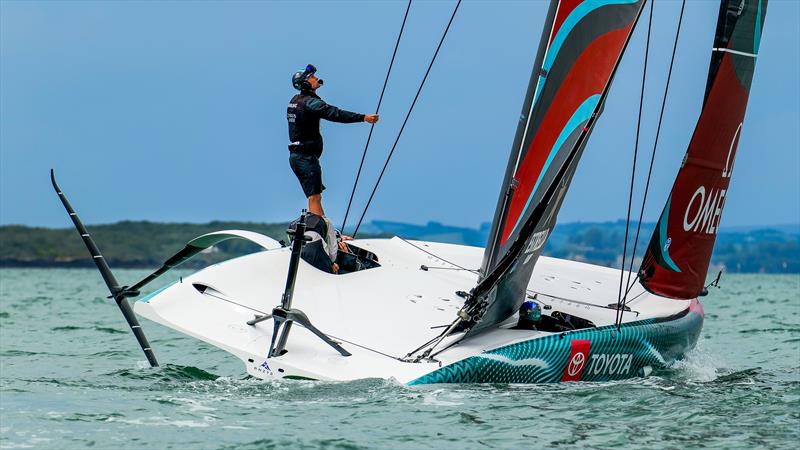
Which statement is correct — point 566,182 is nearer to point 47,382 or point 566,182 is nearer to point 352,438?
point 352,438

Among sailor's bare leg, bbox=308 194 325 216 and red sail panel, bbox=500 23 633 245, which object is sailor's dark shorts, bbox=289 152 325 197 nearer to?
sailor's bare leg, bbox=308 194 325 216

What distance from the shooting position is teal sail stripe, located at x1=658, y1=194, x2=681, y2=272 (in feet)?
26.6

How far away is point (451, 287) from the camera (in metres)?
7.86

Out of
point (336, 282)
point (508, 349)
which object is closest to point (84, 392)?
point (336, 282)

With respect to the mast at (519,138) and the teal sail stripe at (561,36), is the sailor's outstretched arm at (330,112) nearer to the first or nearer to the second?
the mast at (519,138)

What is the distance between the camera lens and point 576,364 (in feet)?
21.8

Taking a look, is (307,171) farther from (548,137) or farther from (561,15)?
(561,15)

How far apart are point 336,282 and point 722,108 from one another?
334 centimetres

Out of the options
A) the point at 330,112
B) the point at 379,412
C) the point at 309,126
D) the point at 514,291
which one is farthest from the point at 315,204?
the point at 379,412

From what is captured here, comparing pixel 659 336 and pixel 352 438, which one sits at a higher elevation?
pixel 659 336

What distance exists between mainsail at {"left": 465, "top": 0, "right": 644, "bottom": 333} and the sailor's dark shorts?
1.58 meters

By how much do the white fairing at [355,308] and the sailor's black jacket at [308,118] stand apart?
0.77 metres

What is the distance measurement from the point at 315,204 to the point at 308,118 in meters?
0.63

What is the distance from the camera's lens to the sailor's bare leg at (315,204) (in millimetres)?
7750
